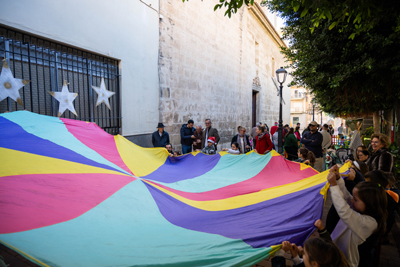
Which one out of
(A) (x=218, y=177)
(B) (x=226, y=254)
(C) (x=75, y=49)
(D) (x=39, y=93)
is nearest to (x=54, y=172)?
(B) (x=226, y=254)

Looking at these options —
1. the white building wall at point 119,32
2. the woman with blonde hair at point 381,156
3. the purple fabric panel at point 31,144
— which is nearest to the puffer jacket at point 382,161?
the woman with blonde hair at point 381,156

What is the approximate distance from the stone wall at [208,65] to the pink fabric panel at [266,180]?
215 inches

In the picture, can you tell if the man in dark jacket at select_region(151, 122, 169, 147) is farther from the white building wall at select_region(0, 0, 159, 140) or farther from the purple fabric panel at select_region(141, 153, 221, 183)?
the purple fabric panel at select_region(141, 153, 221, 183)

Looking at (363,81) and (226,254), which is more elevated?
(363,81)

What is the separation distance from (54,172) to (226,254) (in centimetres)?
210

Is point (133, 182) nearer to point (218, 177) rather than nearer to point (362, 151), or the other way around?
point (218, 177)

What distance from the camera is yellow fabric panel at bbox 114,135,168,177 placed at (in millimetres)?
4152

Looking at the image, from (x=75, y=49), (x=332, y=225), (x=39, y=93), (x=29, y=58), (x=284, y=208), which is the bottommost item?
(x=332, y=225)

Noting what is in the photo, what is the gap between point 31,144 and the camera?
3.29m

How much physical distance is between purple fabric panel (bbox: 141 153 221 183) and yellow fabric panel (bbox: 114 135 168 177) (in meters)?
0.11

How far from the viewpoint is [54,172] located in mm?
2902

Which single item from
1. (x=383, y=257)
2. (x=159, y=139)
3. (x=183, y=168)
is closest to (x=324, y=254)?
(x=383, y=257)

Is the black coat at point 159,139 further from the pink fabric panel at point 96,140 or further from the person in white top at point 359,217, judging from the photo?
the person in white top at point 359,217

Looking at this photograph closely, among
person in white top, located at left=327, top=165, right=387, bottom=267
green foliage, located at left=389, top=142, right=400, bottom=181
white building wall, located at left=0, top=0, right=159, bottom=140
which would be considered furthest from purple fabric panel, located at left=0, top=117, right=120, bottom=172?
green foliage, located at left=389, top=142, right=400, bottom=181
